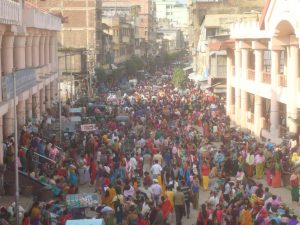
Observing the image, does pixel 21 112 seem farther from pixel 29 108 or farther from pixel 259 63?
pixel 259 63

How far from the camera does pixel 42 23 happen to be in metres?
34.8

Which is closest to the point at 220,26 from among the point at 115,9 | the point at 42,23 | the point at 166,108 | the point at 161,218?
the point at 166,108

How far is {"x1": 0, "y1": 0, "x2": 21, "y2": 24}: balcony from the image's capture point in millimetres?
21500

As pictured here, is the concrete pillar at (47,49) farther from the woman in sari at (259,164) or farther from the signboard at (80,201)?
the signboard at (80,201)

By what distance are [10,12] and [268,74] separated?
51.7 ft

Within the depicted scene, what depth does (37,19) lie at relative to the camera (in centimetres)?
3259

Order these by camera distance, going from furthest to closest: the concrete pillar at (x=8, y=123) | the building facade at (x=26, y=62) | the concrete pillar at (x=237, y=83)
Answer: the concrete pillar at (x=237, y=83) → the concrete pillar at (x=8, y=123) → the building facade at (x=26, y=62)

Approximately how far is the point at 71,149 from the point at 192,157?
16.5 feet

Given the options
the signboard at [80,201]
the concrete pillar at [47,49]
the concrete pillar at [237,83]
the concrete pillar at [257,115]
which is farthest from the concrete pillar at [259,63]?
the signboard at [80,201]

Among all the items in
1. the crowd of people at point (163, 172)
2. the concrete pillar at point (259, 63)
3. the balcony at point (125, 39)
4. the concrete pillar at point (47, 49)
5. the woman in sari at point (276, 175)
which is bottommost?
the woman in sari at point (276, 175)

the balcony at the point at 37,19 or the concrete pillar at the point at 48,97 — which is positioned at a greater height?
the balcony at the point at 37,19

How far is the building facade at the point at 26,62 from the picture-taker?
22938 mm

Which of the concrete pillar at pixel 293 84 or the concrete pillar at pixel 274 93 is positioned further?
the concrete pillar at pixel 274 93

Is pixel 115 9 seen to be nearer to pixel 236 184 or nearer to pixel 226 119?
pixel 226 119
